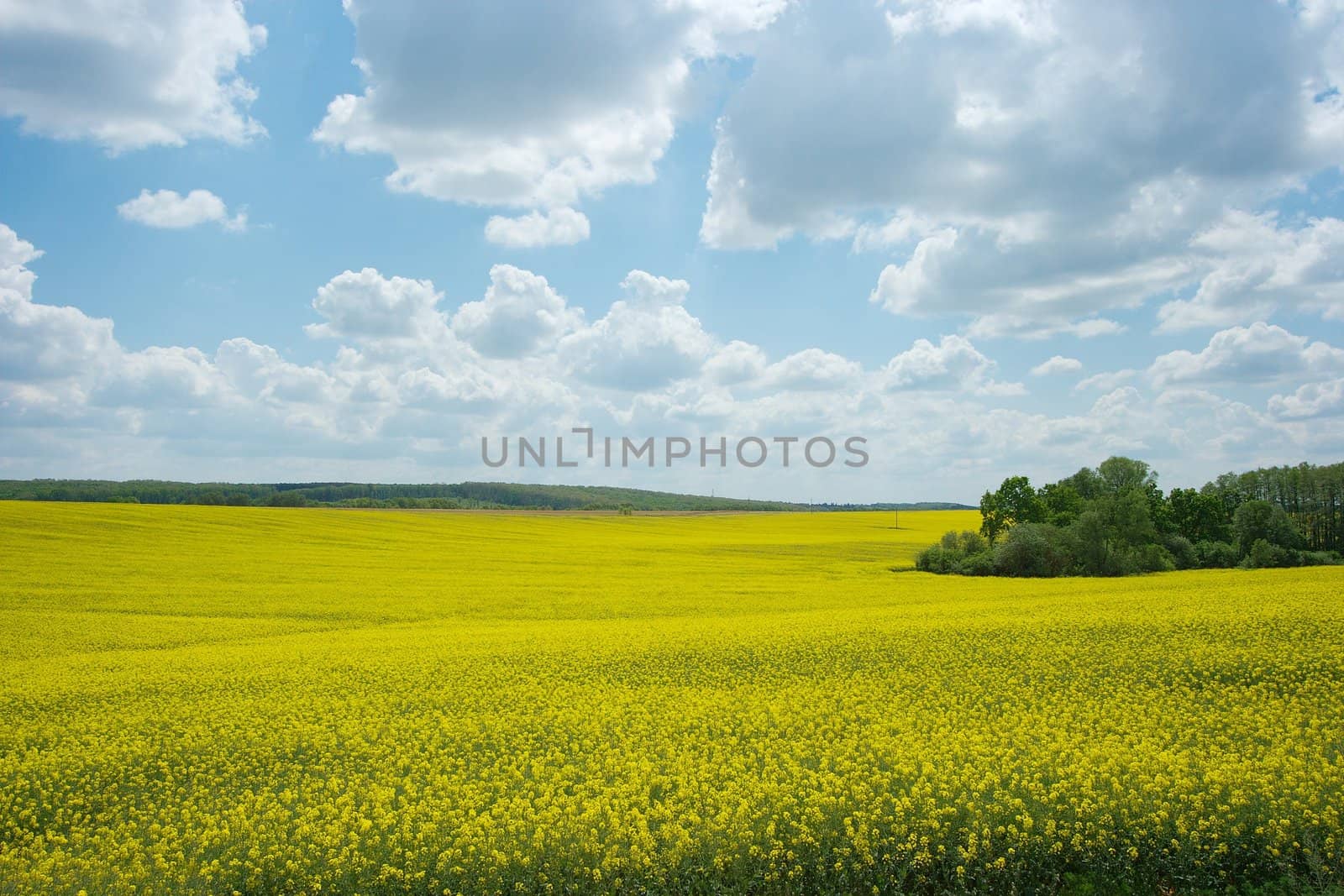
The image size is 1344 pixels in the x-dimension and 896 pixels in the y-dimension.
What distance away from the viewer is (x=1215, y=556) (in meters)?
53.2

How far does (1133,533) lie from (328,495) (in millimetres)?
126391

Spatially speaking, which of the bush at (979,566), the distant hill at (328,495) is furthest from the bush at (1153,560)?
the distant hill at (328,495)

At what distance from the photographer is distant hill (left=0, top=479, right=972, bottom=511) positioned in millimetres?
95438

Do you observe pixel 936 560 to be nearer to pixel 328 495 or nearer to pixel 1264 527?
pixel 1264 527

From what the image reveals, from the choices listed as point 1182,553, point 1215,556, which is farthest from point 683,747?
point 1215,556

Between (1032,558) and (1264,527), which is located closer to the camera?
(1032,558)

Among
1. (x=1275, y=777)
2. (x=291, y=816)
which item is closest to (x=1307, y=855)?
(x=1275, y=777)

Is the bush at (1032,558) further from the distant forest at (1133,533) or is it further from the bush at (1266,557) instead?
the bush at (1266,557)

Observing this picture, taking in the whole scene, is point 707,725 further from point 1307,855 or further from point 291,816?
point 1307,855

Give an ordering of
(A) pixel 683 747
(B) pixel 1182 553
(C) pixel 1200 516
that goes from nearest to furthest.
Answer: (A) pixel 683 747 → (B) pixel 1182 553 → (C) pixel 1200 516

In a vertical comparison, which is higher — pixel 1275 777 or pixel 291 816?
pixel 1275 777

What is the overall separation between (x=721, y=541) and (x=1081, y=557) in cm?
2962

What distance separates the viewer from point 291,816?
12297 millimetres

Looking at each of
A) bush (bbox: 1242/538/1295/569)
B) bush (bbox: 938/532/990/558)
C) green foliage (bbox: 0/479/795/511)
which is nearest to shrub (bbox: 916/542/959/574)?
bush (bbox: 938/532/990/558)
